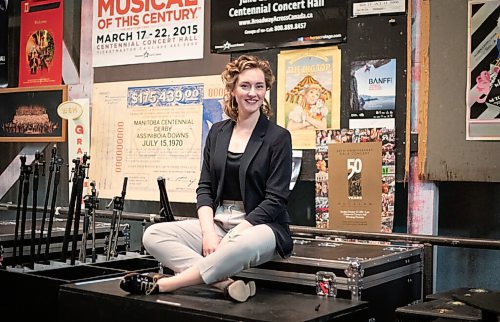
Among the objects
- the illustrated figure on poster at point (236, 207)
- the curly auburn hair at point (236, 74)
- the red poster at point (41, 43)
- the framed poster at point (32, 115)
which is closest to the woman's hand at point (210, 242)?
the illustrated figure on poster at point (236, 207)

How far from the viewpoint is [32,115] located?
204 inches

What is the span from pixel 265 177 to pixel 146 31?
6.70 ft

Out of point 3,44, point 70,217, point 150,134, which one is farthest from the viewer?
point 3,44

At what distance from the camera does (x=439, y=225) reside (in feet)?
11.9

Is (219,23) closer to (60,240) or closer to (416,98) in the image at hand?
(416,98)

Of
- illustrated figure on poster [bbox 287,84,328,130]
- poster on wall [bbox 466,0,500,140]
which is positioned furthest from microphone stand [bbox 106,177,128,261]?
poster on wall [bbox 466,0,500,140]

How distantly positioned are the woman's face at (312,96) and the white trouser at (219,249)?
103 centimetres

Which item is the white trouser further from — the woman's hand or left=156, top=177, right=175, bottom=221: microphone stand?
left=156, top=177, right=175, bottom=221: microphone stand

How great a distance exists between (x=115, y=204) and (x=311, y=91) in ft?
4.33

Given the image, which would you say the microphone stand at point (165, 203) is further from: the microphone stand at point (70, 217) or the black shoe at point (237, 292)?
the black shoe at point (237, 292)

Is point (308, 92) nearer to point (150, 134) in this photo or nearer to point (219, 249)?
point (150, 134)

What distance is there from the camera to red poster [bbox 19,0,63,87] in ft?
16.6

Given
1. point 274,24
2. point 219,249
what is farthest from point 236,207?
point 274,24

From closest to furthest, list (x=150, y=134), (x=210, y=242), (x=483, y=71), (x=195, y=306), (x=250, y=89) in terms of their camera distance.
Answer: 1. (x=195, y=306)
2. (x=210, y=242)
3. (x=250, y=89)
4. (x=483, y=71)
5. (x=150, y=134)
